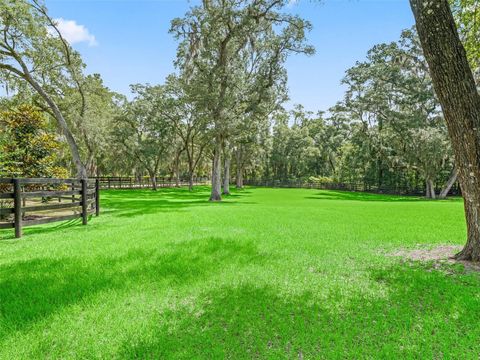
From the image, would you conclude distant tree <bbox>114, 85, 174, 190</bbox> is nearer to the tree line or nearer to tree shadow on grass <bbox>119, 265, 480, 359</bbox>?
the tree line

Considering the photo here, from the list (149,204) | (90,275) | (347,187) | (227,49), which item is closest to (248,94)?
(227,49)

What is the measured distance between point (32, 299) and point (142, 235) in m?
3.70

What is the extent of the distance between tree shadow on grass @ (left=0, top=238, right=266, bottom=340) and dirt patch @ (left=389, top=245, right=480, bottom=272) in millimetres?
2750

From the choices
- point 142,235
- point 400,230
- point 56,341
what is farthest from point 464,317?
→ point 142,235

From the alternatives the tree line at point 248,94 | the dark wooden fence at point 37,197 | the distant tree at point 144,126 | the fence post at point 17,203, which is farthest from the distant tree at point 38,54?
the distant tree at point 144,126

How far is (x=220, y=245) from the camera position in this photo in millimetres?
6238

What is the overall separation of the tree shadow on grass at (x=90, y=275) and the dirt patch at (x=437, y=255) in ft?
9.02

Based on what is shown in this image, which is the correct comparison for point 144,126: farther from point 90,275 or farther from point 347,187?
point 90,275

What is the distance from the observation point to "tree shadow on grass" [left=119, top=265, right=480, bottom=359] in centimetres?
261

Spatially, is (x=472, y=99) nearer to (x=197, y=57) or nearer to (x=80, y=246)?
(x=80, y=246)

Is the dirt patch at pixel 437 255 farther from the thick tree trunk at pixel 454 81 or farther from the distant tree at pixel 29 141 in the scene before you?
the distant tree at pixel 29 141

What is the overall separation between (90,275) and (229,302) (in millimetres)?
2242

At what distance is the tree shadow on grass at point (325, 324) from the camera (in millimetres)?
2611

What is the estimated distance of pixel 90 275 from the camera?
4.33 meters
